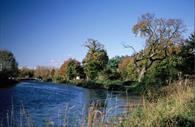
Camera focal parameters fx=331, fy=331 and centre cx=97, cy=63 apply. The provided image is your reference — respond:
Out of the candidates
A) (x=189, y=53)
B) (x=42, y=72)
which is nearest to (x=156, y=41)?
(x=189, y=53)

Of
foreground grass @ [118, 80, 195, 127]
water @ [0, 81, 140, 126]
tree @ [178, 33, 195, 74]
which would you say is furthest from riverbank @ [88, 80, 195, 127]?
tree @ [178, 33, 195, 74]

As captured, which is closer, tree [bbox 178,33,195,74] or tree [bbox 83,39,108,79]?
tree [bbox 178,33,195,74]

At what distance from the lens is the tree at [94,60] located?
6081cm

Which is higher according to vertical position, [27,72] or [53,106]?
[27,72]

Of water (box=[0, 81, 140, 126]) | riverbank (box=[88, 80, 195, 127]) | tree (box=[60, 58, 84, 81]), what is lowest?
water (box=[0, 81, 140, 126])

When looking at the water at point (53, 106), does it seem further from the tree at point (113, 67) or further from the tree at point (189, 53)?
the tree at point (113, 67)

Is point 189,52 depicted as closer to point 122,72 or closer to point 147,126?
point 122,72

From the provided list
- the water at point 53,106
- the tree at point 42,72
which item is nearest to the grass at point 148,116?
the water at point 53,106

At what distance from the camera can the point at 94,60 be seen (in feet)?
201

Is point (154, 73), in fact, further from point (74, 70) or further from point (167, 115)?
point (74, 70)

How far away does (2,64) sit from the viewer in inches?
2151

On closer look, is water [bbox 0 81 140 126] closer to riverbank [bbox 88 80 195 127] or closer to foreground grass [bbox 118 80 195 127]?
riverbank [bbox 88 80 195 127]

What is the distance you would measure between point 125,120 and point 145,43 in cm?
3610

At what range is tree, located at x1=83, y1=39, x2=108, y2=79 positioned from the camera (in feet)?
200
